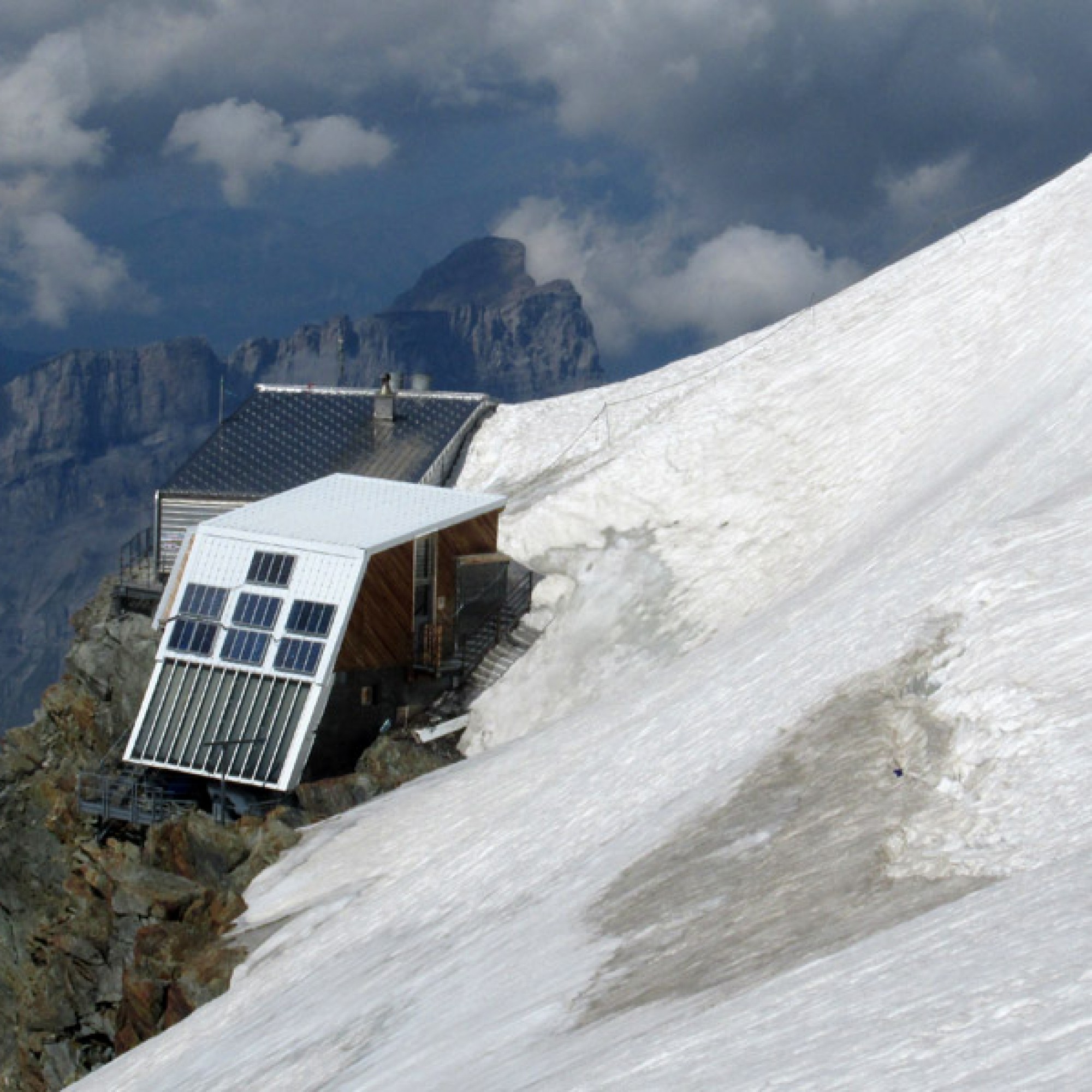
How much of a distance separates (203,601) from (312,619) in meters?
3.01

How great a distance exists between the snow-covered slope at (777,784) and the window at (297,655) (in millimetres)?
4357

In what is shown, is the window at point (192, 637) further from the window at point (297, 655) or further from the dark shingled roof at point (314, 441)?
the dark shingled roof at point (314, 441)

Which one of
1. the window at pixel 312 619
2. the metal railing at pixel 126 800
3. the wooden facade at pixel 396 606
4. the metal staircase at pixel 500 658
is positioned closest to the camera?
the metal railing at pixel 126 800

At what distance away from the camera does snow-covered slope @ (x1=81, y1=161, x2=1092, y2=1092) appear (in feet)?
44.7

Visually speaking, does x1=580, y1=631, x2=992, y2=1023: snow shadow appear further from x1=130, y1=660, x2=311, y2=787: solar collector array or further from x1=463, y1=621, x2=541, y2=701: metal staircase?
x1=463, y1=621, x2=541, y2=701: metal staircase

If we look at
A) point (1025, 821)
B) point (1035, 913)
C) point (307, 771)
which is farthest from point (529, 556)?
point (1035, 913)

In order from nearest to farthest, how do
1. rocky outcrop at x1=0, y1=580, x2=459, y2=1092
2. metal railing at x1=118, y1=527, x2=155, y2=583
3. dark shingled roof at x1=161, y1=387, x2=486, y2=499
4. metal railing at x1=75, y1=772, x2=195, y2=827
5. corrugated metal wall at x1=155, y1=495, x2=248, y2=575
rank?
1. rocky outcrop at x1=0, y1=580, x2=459, y2=1092
2. metal railing at x1=75, y1=772, x2=195, y2=827
3. corrugated metal wall at x1=155, y1=495, x2=248, y2=575
4. dark shingled roof at x1=161, y1=387, x2=486, y2=499
5. metal railing at x1=118, y1=527, x2=155, y2=583

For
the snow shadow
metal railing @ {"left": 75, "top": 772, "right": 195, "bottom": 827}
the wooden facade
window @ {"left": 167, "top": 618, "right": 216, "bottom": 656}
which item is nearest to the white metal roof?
the wooden facade

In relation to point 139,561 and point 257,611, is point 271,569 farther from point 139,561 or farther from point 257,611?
point 139,561

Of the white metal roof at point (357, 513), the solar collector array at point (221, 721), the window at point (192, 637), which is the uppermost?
the white metal roof at point (357, 513)

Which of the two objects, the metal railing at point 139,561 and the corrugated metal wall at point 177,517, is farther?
the metal railing at point 139,561

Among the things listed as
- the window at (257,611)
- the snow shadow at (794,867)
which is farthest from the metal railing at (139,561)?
the snow shadow at (794,867)

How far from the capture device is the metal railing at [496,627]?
133 feet

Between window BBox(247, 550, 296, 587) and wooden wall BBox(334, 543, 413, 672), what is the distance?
1.90m
